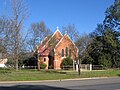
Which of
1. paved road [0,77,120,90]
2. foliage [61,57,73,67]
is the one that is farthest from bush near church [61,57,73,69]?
paved road [0,77,120,90]

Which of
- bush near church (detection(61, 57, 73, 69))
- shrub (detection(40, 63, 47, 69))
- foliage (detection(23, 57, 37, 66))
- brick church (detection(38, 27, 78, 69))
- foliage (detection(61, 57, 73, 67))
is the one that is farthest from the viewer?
foliage (detection(23, 57, 37, 66))

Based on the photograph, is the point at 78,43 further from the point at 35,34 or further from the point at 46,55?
the point at 46,55

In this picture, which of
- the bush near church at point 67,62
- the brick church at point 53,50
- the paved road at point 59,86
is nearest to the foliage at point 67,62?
the bush near church at point 67,62

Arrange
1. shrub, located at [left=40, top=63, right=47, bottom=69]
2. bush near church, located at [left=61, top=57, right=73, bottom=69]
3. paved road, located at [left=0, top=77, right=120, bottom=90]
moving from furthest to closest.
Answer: shrub, located at [left=40, top=63, right=47, bottom=69] < bush near church, located at [left=61, top=57, right=73, bottom=69] < paved road, located at [left=0, top=77, right=120, bottom=90]

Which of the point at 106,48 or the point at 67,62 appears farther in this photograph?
the point at 106,48

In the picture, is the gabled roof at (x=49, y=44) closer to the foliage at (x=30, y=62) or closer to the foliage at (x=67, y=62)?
the foliage at (x=30, y=62)

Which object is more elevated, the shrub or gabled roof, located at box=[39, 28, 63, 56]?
gabled roof, located at box=[39, 28, 63, 56]

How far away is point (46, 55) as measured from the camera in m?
78.0

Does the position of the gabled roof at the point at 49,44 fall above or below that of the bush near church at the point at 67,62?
above

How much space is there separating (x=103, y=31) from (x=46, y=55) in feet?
50.1

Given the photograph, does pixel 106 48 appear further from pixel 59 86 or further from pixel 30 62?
pixel 59 86

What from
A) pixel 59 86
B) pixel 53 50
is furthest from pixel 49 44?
pixel 59 86

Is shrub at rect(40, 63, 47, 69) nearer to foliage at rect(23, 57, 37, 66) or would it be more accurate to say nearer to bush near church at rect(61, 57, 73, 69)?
foliage at rect(23, 57, 37, 66)

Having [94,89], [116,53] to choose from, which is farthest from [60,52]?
[94,89]
